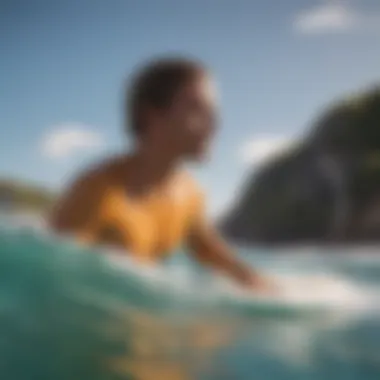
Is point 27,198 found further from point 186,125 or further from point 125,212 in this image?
point 186,125

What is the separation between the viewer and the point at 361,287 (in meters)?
1.23

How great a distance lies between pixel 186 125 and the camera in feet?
4.17

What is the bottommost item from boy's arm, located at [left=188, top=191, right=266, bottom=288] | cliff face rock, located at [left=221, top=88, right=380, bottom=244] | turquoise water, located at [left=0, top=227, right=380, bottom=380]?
turquoise water, located at [left=0, top=227, right=380, bottom=380]

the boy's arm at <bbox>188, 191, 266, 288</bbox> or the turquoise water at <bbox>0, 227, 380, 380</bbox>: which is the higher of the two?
the boy's arm at <bbox>188, 191, 266, 288</bbox>

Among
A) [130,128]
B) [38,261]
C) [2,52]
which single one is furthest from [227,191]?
[2,52]

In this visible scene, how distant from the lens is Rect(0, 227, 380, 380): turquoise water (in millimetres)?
1183

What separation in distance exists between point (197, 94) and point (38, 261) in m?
0.36

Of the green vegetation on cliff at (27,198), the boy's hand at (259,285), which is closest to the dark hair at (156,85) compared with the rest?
the green vegetation on cliff at (27,198)

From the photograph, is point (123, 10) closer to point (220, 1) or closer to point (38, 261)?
point (220, 1)

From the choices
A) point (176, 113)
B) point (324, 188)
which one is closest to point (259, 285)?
point (324, 188)

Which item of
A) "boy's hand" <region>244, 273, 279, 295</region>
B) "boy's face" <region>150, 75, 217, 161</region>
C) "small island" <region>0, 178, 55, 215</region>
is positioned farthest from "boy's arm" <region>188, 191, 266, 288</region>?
"small island" <region>0, 178, 55, 215</region>

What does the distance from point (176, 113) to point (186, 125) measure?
2 centimetres

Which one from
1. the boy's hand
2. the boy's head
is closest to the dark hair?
the boy's head

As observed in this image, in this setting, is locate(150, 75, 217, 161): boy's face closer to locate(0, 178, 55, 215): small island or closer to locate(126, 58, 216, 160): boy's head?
locate(126, 58, 216, 160): boy's head
